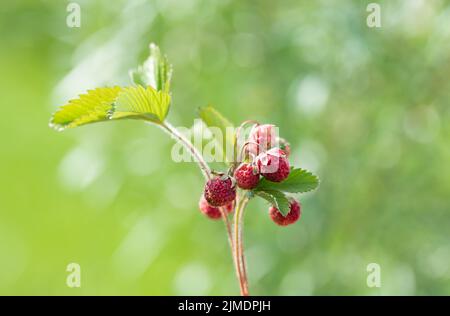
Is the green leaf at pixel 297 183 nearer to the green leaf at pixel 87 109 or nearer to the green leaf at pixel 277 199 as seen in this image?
the green leaf at pixel 277 199

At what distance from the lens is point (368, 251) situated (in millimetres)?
2232

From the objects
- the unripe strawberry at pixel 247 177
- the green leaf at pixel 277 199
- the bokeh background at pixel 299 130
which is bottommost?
the green leaf at pixel 277 199

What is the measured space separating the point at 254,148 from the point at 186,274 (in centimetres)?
175

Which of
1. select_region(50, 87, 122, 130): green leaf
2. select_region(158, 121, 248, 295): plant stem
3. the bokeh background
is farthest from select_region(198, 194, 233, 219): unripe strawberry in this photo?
the bokeh background

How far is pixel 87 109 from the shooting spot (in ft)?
2.74

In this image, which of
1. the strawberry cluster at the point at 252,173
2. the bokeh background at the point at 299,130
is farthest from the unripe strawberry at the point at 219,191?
the bokeh background at the point at 299,130

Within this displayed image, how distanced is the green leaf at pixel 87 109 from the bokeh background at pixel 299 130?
3.82 feet

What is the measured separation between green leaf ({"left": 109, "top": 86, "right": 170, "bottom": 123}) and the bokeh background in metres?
1.15

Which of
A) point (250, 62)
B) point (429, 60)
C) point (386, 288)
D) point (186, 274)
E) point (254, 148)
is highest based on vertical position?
point (250, 62)

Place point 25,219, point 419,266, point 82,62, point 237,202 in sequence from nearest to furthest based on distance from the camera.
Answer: point 237,202 < point 419,266 < point 82,62 < point 25,219

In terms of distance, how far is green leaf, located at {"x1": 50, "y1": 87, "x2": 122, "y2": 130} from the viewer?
0.81m

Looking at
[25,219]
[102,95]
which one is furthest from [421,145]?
[25,219]

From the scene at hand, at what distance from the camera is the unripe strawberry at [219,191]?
0.76 metres
